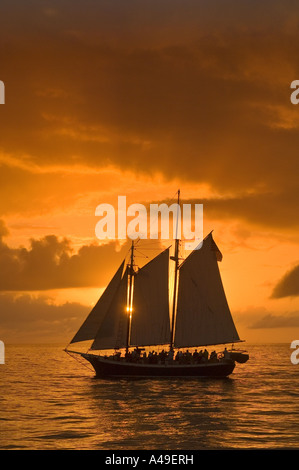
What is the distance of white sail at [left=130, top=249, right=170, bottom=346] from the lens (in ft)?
280

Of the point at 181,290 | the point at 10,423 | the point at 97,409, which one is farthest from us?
the point at 181,290

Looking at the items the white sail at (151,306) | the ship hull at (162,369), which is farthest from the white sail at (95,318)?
the ship hull at (162,369)

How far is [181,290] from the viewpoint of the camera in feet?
289

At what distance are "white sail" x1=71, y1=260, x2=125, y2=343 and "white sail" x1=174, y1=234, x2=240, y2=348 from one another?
36.9ft

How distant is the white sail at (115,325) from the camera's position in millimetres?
81500

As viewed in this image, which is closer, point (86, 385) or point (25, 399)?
point (25, 399)

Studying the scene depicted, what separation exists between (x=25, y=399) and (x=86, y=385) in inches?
611

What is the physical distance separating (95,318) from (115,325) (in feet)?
12.3

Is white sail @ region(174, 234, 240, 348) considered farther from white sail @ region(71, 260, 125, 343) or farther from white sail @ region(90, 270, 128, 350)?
white sail @ region(71, 260, 125, 343)

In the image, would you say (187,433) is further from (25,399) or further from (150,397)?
(25,399)

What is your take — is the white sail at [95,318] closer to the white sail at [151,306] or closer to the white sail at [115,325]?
the white sail at [115,325]
